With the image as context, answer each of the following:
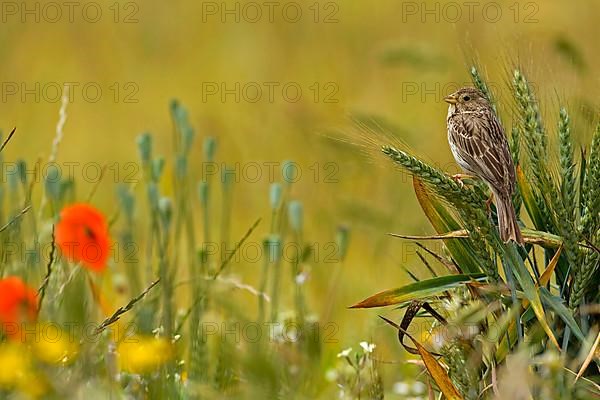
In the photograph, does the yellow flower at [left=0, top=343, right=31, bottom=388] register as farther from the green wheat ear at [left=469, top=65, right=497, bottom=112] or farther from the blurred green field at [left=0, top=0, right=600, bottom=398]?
the blurred green field at [left=0, top=0, right=600, bottom=398]

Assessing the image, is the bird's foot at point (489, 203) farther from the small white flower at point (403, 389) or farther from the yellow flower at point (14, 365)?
the yellow flower at point (14, 365)

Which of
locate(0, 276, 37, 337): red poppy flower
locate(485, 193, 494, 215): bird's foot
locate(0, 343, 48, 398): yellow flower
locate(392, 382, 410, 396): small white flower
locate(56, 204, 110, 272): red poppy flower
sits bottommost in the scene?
locate(392, 382, 410, 396): small white flower

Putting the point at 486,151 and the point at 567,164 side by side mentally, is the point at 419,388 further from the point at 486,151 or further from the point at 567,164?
the point at 567,164

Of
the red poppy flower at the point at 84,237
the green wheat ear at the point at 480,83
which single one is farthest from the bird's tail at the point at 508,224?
the red poppy flower at the point at 84,237

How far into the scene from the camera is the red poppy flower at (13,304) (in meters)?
2.54

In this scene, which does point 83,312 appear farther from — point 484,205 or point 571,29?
point 571,29

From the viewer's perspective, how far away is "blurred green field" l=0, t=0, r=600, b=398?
6.36 m

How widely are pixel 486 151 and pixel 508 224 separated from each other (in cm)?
27

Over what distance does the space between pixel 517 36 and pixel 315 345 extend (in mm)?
1219

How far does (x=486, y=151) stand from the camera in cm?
288

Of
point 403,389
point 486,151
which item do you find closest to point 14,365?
point 486,151

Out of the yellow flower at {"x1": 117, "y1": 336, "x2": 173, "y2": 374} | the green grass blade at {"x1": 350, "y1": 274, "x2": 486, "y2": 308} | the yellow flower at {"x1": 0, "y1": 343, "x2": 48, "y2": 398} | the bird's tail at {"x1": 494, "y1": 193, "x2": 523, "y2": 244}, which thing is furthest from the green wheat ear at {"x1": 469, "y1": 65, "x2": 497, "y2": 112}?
the yellow flower at {"x1": 0, "y1": 343, "x2": 48, "y2": 398}

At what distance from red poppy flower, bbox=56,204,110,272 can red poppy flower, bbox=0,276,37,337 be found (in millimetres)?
485

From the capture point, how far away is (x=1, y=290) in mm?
2641
